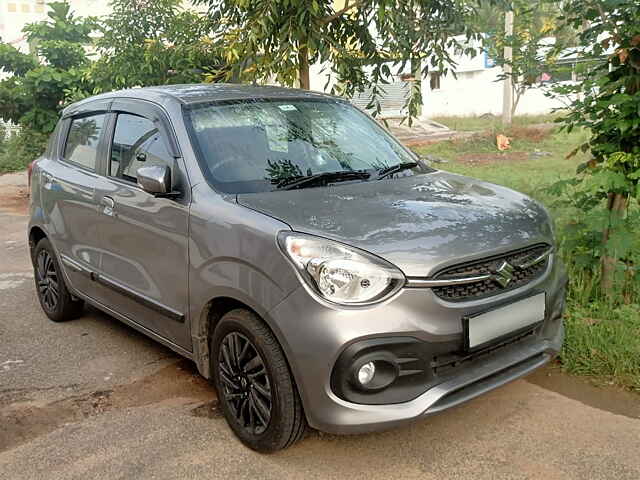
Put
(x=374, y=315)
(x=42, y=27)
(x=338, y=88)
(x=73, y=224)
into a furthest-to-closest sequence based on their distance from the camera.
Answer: (x=42, y=27), (x=338, y=88), (x=73, y=224), (x=374, y=315)

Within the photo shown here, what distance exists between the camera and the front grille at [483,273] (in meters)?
2.74

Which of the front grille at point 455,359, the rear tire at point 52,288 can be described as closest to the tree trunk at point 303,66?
the rear tire at point 52,288

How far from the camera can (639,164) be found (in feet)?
13.2

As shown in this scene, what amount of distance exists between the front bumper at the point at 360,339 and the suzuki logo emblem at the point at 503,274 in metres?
0.13

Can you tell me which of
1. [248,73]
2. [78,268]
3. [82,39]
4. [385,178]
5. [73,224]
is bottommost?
[78,268]

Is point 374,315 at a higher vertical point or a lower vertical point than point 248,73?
lower

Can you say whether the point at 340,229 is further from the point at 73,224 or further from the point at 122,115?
the point at 73,224

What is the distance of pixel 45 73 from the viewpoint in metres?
10.9

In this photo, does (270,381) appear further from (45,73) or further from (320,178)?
(45,73)

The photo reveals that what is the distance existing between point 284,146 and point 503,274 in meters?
1.43

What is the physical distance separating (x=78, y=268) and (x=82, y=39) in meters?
9.64

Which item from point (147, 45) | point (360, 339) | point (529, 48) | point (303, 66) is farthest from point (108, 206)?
point (147, 45)

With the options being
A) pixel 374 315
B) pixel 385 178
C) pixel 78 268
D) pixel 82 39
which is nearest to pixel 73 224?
pixel 78 268

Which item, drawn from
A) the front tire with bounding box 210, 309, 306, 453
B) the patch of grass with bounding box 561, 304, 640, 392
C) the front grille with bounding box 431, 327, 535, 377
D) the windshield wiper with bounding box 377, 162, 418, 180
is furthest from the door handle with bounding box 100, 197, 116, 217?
the patch of grass with bounding box 561, 304, 640, 392
